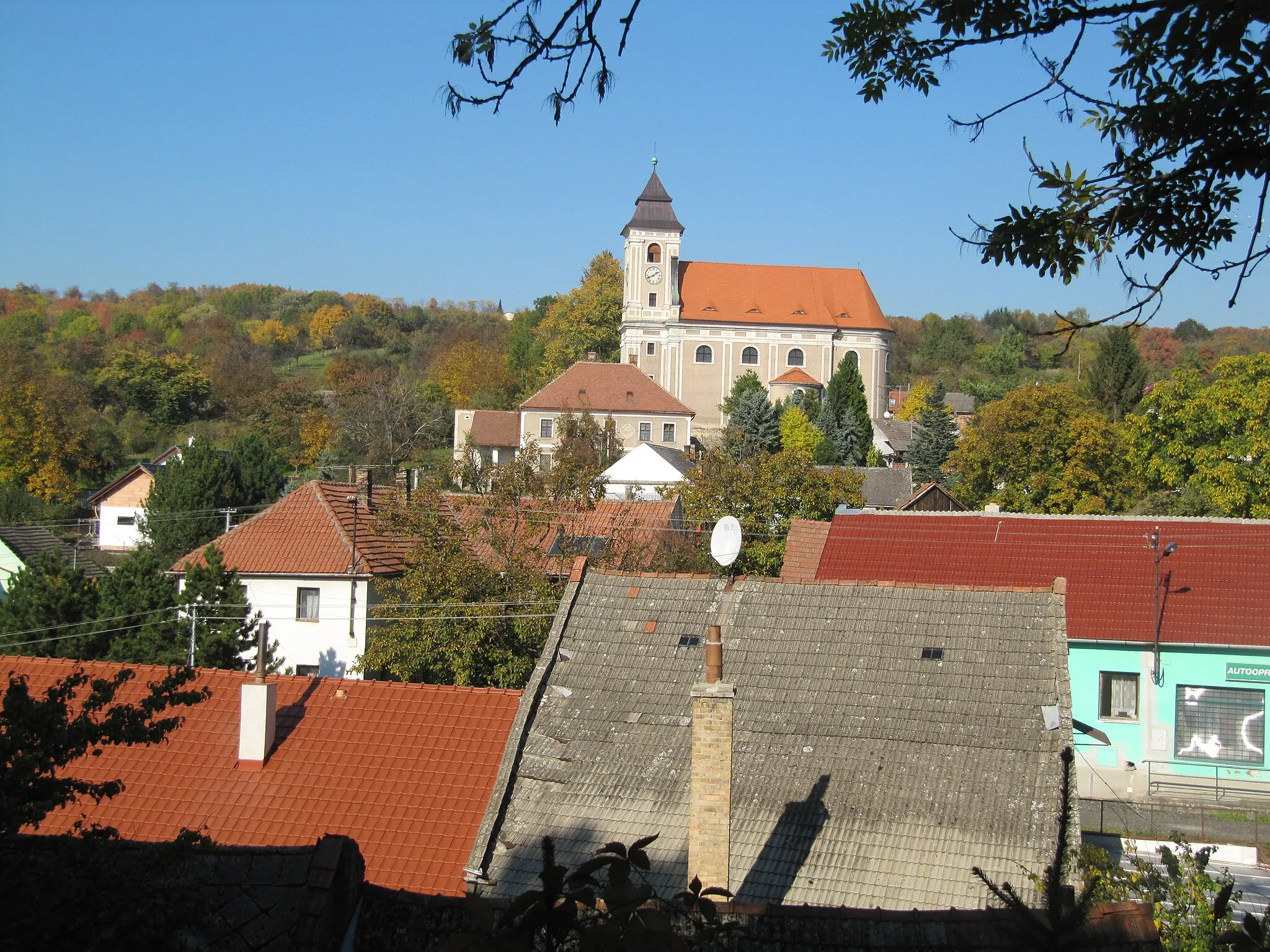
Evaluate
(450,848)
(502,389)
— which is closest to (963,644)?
(450,848)

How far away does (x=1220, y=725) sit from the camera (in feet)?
73.7

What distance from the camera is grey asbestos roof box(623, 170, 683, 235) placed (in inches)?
3295

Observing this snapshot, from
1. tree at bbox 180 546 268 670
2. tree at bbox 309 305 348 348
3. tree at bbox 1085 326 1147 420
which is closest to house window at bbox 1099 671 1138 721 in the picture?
tree at bbox 180 546 268 670

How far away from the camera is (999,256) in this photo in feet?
16.4

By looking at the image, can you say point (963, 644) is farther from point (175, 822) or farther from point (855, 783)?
point (175, 822)

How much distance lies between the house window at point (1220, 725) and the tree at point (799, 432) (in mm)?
42272

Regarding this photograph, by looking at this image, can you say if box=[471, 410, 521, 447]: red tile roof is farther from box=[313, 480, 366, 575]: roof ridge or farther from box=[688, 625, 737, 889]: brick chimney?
box=[688, 625, 737, 889]: brick chimney

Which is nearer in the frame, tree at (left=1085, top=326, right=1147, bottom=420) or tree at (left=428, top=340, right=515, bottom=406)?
tree at (left=1085, top=326, right=1147, bottom=420)

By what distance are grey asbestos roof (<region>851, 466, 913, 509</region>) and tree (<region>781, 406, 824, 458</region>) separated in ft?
29.8

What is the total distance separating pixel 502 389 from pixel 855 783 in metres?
83.9

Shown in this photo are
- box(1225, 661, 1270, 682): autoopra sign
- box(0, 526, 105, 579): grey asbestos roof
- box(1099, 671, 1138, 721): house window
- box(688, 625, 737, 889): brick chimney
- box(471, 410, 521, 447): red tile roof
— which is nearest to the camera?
box(688, 625, 737, 889): brick chimney

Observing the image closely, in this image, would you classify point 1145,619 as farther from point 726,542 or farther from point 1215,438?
point 1215,438

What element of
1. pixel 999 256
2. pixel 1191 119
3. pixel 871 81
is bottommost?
pixel 999 256

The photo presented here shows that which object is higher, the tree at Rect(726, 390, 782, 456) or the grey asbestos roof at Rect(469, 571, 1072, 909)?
the tree at Rect(726, 390, 782, 456)
